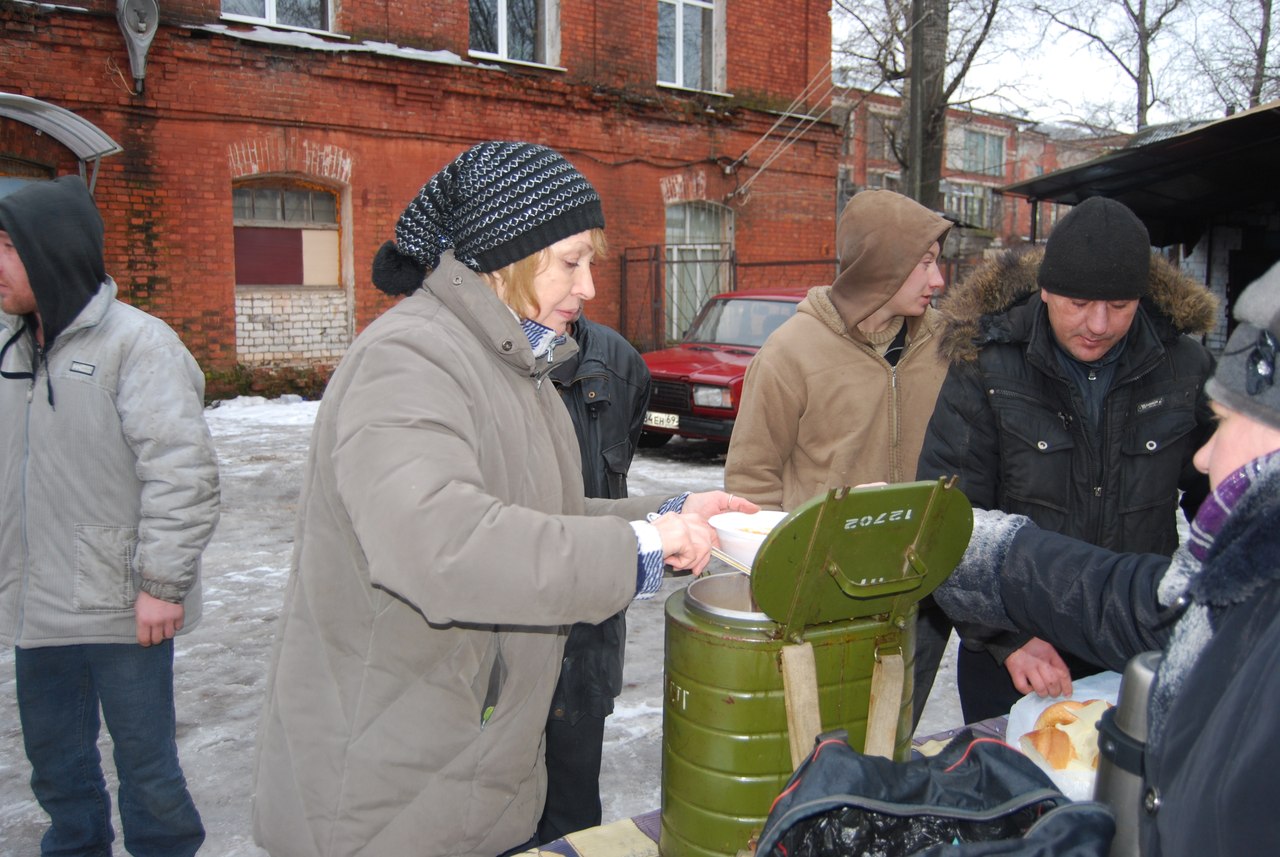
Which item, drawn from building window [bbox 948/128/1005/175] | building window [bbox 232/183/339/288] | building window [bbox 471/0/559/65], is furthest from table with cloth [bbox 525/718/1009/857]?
building window [bbox 948/128/1005/175]

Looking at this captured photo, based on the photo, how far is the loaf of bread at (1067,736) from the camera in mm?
1781

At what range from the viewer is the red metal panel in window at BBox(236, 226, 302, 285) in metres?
11.9

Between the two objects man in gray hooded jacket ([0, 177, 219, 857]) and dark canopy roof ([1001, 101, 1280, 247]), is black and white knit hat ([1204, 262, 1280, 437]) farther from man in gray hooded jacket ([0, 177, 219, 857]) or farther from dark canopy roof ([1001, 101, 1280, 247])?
dark canopy roof ([1001, 101, 1280, 247])

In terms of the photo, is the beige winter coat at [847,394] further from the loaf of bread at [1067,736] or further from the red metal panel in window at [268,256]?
the red metal panel in window at [268,256]

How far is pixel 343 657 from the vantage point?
164 centimetres

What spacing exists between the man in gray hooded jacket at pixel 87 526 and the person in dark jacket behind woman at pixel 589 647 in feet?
3.36

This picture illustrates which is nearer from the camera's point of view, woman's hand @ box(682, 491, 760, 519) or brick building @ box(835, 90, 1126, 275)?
woman's hand @ box(682, 491, 760, 519)

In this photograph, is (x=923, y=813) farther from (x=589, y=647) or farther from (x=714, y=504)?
(x=589, y=647)

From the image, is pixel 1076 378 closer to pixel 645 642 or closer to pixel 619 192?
pixel 645 642

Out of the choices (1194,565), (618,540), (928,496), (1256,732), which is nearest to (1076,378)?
(928,496)

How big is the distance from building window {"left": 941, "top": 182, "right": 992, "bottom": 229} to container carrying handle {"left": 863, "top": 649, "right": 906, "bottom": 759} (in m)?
37.3

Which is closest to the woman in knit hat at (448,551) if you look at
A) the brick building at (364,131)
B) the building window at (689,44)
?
the brick building at (364,131)

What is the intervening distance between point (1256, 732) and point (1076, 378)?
1.72m

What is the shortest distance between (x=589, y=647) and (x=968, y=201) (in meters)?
39.2
